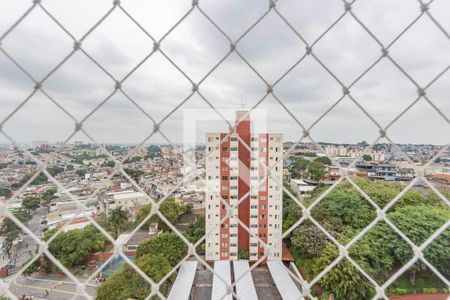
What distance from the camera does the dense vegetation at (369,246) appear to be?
3.31m

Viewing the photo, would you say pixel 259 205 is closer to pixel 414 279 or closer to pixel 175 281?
pixel 175 281

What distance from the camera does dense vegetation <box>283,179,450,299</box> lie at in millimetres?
3305

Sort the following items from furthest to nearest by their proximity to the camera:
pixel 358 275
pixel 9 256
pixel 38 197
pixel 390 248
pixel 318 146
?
pixel 38 197, pixel 9 256, pixel 390 248, pixel 358 275, pixel 318 146

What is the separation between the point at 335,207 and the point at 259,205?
1.88m

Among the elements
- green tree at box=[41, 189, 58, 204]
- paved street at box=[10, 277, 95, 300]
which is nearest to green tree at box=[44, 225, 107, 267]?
paved street at box=[10, 277, 95, 300]

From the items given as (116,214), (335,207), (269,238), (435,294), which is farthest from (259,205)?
(116,214)

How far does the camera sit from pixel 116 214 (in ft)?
19.7

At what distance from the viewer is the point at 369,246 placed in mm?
3703

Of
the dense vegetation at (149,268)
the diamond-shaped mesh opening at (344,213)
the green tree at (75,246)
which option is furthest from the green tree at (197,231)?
the diamond-shaped mesh opening at (344,213)

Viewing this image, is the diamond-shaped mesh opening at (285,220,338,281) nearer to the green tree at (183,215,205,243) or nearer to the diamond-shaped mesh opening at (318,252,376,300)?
the diamond-shaped mesh opening at (318,252,376,300)

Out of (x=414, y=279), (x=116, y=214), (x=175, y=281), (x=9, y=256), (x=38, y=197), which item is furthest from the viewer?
(x=38, y=197)

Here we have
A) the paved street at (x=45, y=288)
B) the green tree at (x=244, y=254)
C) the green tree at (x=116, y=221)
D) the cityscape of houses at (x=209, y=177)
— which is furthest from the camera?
the green tree at (x=116, y=221)

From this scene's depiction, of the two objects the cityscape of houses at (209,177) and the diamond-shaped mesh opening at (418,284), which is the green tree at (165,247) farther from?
the diamond-shaped mesh opening at (418,284)

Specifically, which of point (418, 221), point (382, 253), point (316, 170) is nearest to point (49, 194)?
point (382, 253)
